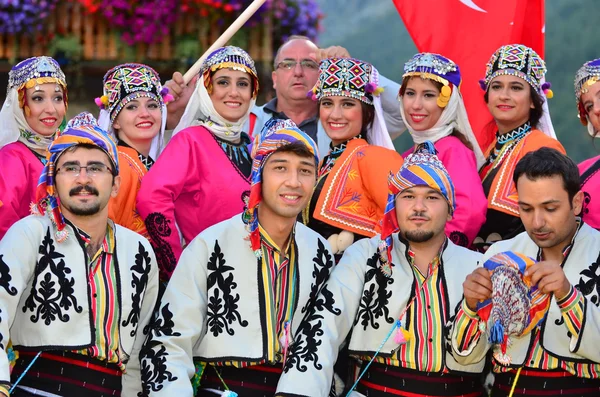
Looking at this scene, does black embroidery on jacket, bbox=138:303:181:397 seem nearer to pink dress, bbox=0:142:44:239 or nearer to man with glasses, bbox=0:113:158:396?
man with glasses, bbox=0:113:158:396

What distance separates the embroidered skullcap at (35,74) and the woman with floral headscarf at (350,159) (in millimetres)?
1472

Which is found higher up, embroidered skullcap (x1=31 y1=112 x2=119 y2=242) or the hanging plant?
the hanging plant

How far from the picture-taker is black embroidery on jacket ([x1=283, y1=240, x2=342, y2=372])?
5.13 m

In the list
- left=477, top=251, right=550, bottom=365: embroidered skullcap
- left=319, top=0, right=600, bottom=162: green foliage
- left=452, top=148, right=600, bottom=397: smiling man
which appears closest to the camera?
left=477, top=251, right=550, bottom=365: embroidered skullcap

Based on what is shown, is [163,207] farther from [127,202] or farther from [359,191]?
[359,191]

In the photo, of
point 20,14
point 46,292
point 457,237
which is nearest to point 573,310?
point 457,237

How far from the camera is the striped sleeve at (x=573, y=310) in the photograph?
4.75 m

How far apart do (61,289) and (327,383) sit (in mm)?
1259

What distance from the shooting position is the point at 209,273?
529 centimetres

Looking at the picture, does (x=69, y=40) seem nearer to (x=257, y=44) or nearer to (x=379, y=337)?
(x=257, y=44)

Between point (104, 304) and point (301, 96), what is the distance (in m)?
2.67

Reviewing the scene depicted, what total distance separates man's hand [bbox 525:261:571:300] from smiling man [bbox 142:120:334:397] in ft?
3.78

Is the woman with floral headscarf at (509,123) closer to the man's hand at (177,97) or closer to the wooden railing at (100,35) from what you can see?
the man's hand at (177,97)

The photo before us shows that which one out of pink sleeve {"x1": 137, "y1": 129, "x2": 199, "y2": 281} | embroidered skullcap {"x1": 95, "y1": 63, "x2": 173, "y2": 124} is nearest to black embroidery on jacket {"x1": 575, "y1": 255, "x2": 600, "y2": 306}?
pink sleeve {"x1": 137, "y1": 129, "x2": 199, "y2": 281}
